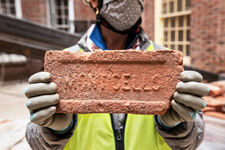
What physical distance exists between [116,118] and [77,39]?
325cm

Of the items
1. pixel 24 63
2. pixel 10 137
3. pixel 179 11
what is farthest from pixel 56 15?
pixel 10 137

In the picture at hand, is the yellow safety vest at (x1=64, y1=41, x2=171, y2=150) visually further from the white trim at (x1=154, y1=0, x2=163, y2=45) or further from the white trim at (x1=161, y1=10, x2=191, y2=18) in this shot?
A: the white trim at (x1=154, y1=0, x2=163, y2=45)

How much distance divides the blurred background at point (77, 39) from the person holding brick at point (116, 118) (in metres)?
1.12

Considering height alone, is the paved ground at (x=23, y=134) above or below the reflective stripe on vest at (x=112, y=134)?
below

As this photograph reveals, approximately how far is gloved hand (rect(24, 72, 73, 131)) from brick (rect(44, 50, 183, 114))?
59 millimetres

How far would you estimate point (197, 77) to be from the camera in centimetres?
93

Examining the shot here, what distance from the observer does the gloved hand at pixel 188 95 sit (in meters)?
0.91

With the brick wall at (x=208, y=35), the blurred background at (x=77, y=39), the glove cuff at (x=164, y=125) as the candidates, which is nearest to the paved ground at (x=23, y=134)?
the blurred background at (x=77, y=39)

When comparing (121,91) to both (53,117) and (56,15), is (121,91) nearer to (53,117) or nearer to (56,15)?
(53,117)

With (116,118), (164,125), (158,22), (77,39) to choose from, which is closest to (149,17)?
(158,22)

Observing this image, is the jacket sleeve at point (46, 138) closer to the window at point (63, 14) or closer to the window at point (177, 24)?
the window at point (177, 24)

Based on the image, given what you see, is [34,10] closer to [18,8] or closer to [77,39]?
[18,8]

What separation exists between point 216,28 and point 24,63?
25.1 ft

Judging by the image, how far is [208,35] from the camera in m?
5.27
